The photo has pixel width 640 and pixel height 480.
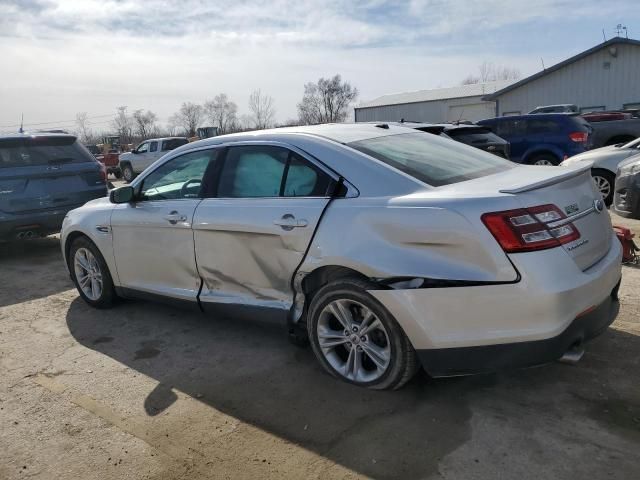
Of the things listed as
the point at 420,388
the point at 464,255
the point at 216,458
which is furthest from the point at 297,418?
the point at 464,255

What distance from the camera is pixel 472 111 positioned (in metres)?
42.9

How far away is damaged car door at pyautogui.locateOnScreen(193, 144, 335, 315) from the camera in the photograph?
→ 11.5ft

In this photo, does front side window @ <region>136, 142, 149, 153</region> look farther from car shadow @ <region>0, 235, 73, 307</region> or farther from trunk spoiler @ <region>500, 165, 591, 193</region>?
trunk spoiler @ <region>500, 165, 591, 193</region>

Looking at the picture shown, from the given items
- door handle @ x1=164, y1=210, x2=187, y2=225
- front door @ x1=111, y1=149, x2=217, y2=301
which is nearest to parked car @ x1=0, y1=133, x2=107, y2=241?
front door @ x1=111, y1=149, x2=217, y2=301

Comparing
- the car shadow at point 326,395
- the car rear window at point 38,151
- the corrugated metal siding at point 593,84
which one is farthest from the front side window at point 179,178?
the corrugated metal siding at point 593,84

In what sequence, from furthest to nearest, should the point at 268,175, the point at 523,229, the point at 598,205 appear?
the point at 268,175, the point at 598,205, the point at 523,229

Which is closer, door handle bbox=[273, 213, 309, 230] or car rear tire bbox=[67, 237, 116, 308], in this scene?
door handle bbox=[273, 213, 309, 230]

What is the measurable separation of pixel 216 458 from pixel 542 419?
1.72m

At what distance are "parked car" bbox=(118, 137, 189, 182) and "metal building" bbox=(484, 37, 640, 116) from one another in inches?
836

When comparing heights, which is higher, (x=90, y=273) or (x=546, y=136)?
(x=546, y=136)

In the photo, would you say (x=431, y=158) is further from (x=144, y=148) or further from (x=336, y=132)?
(x=144, y=148)

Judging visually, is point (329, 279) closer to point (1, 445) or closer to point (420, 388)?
point (420, 388)

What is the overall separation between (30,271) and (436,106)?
42.2 meters

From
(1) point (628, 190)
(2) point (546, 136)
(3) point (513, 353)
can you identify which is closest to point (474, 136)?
(2) point (546, 136)
